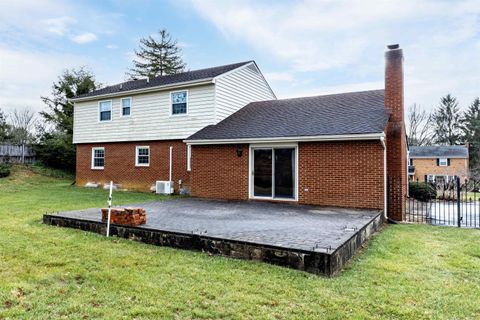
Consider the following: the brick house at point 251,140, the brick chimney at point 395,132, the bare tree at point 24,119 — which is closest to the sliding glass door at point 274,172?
Result: the brick house at point 251,140

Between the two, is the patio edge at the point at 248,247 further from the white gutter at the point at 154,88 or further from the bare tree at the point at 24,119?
the bare tree at the point at 24,119

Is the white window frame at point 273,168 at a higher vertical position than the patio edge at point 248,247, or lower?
higher

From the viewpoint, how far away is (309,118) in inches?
467

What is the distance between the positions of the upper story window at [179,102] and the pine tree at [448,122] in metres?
49.9

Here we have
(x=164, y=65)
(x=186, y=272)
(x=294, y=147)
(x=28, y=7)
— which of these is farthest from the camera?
(x=164, y=65)

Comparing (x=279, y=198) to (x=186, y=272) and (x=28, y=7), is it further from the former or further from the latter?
(x=28, y=7)

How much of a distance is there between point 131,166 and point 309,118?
9.70 meters

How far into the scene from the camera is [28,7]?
1264cm

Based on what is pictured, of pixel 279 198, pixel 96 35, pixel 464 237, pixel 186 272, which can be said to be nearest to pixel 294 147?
pixel 279 198

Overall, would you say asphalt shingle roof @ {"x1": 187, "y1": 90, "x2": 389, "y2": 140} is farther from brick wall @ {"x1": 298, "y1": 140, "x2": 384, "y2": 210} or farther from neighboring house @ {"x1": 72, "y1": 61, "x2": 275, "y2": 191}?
neighboring house @ {"x1": 72, "y1": 61, "x2": 275, "y2": 191}

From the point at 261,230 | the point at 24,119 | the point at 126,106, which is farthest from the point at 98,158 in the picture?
the point at 24,119

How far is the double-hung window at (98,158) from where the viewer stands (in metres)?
17.9

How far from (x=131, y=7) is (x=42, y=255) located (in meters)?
11.8

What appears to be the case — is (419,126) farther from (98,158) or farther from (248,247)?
(248,247)
